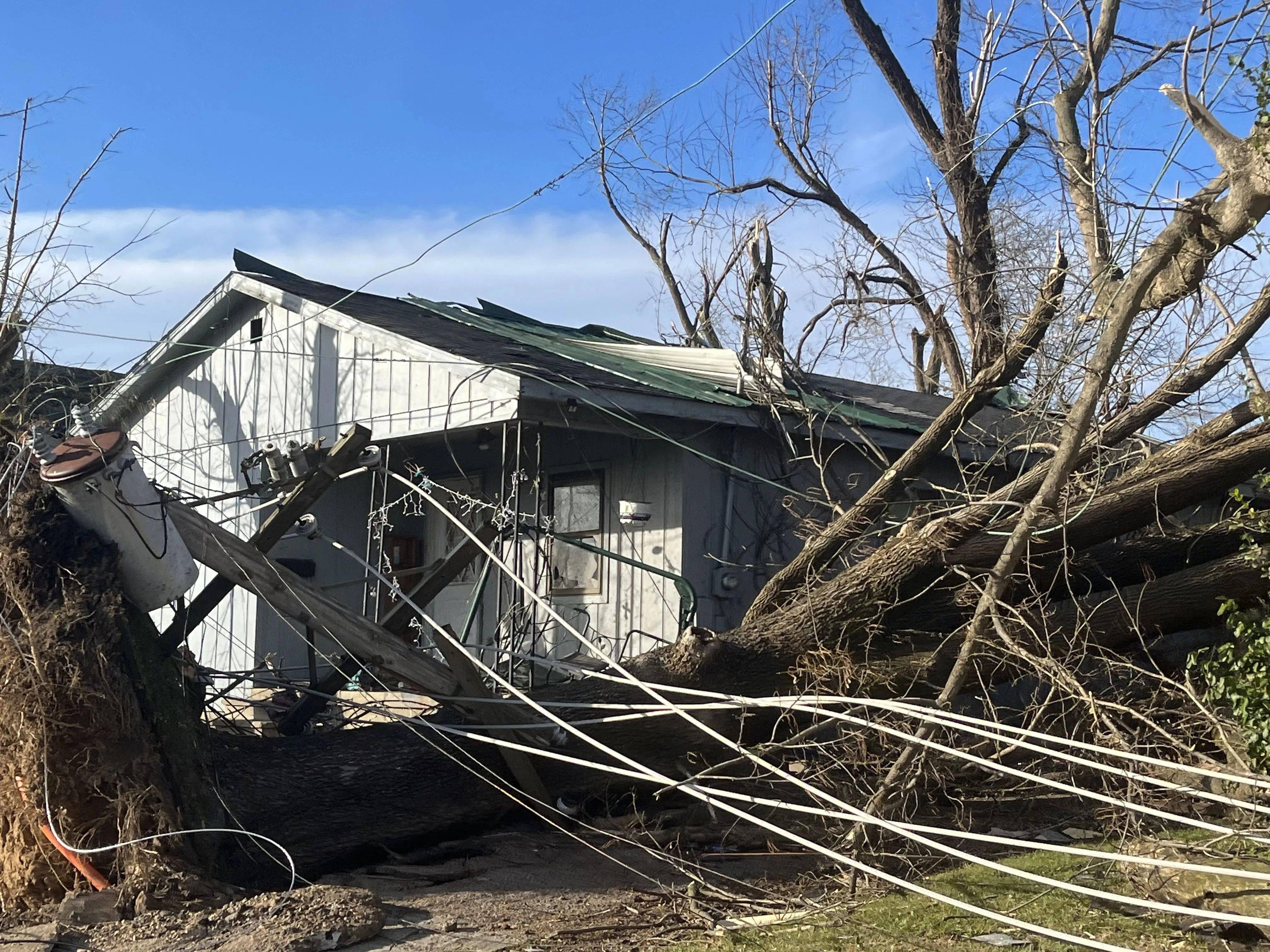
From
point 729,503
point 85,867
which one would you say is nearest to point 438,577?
point 85,867

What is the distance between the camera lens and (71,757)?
5.71m

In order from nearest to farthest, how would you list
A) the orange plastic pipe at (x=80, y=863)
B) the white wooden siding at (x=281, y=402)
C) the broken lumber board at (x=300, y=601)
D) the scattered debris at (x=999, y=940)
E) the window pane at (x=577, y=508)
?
the scattered debris at (x=999, y=940), the orange plastic pipe at (x=80, y=863), the broken lumber board at (x=300, y=601), the white wooden siding at (x=281, y=402), the window pane at (x=577, y=508)

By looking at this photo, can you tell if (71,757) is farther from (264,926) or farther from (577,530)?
(577,530)

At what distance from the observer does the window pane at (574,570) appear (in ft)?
35.6

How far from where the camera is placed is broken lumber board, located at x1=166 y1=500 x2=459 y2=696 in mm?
6656

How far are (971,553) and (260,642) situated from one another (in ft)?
25.9

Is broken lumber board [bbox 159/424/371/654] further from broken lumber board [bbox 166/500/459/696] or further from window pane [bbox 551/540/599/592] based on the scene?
window pane [bbox 551/540/599/592]

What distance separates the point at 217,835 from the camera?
5.99 meters

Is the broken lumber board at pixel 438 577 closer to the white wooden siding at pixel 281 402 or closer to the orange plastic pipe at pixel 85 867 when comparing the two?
the white wooden siding at pixel 281 402

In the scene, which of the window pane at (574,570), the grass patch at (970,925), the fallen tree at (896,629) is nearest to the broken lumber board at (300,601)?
the fallen tree at (896,629)

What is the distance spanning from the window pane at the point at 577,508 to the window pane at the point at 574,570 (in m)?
0.16

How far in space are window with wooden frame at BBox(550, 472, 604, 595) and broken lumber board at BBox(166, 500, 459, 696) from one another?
386cm

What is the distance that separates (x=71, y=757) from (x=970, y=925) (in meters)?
4.29

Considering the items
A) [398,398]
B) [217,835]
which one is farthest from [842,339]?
[217,835]
